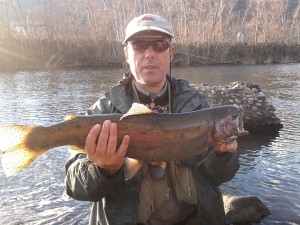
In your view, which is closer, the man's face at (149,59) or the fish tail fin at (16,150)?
the fish tail fin at (16,150)

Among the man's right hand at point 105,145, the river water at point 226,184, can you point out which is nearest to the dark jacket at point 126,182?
the man's right hand at point 105,145

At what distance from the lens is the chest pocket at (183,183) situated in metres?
3.10

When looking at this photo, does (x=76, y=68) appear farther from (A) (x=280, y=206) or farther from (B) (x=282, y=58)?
(A) (x=280, y=206)

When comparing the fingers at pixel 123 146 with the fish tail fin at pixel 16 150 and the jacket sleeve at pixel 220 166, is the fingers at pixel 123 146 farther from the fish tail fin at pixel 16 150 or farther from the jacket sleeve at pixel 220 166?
the jacket sleeve at pixel 220 166

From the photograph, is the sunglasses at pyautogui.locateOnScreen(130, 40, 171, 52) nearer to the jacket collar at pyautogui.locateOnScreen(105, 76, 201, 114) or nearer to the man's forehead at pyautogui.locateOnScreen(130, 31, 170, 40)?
the man's forehead at pyautogui.locateOnScreen(130, 31, 170, 40)

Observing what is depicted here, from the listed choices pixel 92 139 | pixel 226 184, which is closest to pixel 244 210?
pixel 226 184

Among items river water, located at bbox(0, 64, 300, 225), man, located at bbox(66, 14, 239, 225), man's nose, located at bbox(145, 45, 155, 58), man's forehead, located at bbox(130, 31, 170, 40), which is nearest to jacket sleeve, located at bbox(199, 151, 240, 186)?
man, located at bbox(66, 14, 239, 225)

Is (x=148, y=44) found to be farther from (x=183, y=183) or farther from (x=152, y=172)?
(x=183, y=183)

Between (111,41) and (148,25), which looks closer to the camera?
(148,25)

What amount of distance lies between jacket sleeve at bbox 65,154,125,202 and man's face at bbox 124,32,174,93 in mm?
843

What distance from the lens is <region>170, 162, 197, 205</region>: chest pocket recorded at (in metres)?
3.10

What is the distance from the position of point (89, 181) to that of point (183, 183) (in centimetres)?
82

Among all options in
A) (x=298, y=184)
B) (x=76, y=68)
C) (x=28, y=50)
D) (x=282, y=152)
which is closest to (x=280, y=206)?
(x=298, y=184)

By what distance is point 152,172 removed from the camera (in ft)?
10.1
